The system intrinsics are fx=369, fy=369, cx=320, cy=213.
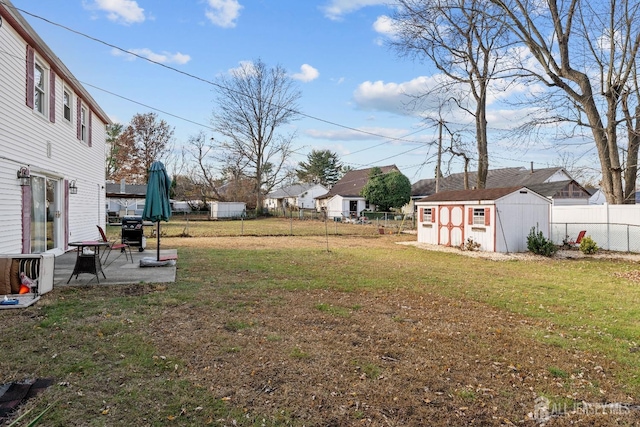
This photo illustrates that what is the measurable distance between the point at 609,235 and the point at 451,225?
584 centimetres

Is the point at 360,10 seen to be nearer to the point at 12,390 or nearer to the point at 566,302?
the point at 566,302

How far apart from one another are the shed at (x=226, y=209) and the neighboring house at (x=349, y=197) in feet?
28.1

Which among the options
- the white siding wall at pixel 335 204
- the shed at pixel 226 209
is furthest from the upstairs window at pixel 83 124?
the white siding wall at pixel 335 204

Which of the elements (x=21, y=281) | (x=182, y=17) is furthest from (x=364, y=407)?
(x=182, y=17)

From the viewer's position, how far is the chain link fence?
13766mm

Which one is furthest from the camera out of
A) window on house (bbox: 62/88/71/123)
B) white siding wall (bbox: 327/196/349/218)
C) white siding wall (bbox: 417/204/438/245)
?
white siding wall (bbox: 327/196/349/218)

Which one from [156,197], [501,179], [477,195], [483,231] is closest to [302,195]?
[501,179]

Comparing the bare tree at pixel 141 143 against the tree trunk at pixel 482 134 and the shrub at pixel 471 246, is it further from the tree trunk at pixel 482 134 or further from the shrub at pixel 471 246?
the shrub at pixel 471 246

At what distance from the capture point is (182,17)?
435 inches

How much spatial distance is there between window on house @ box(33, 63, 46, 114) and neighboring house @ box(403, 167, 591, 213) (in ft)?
76.7

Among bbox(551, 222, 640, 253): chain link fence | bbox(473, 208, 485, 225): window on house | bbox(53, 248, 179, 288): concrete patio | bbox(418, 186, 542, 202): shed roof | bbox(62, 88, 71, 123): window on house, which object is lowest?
bbox(53, 248, 179, 288): concrete patio

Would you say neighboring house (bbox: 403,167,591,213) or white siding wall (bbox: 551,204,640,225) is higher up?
neighboring house (bbox: 403,167,591,213)

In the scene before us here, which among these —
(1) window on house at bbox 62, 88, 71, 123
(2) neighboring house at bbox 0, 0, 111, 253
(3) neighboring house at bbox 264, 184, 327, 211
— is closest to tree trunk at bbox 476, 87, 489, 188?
(2) neighboring house at bbox 0, 0, 111, 253

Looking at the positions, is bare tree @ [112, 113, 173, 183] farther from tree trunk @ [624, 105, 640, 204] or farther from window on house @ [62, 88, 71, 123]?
tree trunk @ [624, 105, 640, 204]
